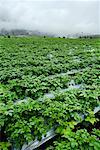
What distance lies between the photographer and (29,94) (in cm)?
785

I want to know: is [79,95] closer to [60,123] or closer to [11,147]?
[60,123]

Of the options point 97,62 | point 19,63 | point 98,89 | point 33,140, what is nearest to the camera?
point 33,140

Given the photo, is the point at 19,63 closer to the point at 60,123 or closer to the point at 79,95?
the point at 79,95

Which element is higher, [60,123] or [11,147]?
[60,123]

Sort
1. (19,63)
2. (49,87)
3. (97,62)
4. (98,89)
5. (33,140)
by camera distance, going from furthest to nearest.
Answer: (97,62) < (19,63) < (49,87) < (98,89) < (33,140)

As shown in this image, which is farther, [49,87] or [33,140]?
[49,87]

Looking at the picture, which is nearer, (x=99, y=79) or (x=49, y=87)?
(x=49, y=87)

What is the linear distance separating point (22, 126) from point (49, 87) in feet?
9.98

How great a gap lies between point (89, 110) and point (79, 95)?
2.36ft

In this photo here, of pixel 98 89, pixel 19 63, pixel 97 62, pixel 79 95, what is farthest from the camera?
pixel 97 62

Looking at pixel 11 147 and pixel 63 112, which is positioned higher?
pixel 63 112

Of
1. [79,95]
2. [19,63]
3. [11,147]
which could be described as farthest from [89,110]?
[19,63]

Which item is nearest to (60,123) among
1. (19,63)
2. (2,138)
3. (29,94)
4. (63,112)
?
(63,112)

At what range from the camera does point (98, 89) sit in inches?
305
